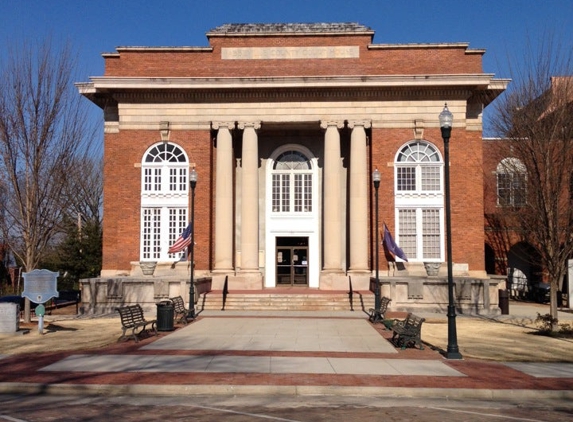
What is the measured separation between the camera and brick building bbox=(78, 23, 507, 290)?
3425 centimetres

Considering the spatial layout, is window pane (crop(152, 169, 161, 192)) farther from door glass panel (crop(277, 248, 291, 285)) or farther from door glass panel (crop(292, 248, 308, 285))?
door glass panel (crop(292, 248, 308, 285))

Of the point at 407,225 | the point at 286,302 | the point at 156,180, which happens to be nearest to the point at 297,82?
the point at 156,180

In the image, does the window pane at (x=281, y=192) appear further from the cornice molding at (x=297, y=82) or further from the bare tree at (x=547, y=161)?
the bare tree at (x=547, y=161)

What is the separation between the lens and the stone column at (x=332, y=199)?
3419 cm

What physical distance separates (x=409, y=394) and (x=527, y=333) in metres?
11.6

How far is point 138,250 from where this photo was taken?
34844 millimetres

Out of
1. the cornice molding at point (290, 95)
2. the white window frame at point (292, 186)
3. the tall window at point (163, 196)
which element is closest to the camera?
the cornice molding at point (290, 95)

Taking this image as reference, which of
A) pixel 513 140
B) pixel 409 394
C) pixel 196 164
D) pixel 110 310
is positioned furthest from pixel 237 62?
pixel 409 394

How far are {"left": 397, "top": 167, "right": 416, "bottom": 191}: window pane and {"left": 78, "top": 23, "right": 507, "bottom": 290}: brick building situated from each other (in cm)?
6

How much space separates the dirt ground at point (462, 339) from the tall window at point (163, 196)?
9267mm

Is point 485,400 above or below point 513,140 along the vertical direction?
below

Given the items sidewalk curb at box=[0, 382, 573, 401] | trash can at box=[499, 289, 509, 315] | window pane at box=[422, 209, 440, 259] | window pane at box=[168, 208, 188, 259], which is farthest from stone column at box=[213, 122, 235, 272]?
sidewalk curb at box=[0, 382, 573, 401]

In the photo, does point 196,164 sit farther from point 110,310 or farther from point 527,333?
point 527,333

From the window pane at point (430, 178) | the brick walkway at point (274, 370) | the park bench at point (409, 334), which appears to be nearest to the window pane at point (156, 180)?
the window pane at point (430, 178)
